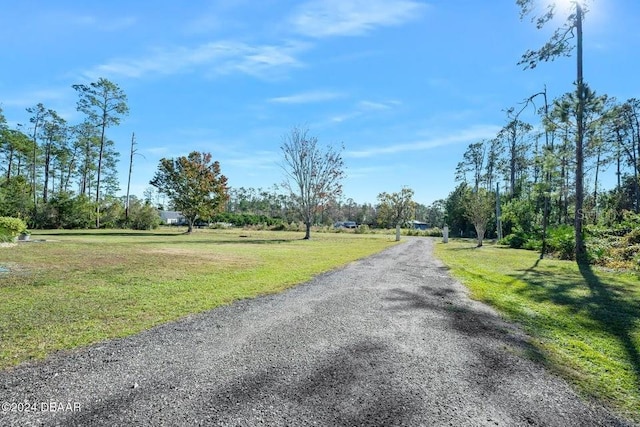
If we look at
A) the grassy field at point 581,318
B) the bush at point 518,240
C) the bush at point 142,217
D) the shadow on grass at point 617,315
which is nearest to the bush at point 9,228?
the grassy field at point 581,318

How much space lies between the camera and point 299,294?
6.32m

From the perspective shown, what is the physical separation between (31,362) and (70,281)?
4503 millimetres

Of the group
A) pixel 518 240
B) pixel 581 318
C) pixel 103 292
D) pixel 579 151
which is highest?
pixel 579 151

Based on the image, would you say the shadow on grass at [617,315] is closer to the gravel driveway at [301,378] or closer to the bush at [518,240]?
the gravel driveway at [301,378]

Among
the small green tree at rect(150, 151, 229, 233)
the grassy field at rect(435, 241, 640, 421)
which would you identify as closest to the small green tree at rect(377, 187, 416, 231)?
the small green tree at rect(150, 151, 229, 233)

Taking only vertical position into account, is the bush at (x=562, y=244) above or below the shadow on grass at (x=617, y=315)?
above

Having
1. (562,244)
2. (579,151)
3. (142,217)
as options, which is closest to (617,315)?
(579,151)

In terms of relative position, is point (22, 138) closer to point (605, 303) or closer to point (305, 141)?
point (305, 141)

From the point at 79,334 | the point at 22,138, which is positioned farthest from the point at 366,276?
the point at 22,138

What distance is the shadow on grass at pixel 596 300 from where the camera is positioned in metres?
4.35

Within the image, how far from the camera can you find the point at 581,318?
17.0ft

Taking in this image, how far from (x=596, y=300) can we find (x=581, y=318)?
1.75 metres

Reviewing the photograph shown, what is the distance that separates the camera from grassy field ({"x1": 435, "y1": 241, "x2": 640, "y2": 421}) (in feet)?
10.2

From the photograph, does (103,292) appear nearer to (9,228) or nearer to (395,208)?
(9,228)
